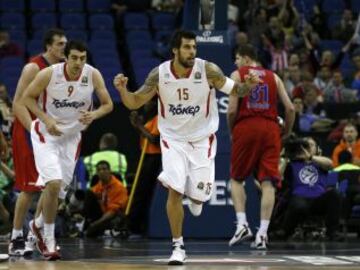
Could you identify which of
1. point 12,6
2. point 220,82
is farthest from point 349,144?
point 12,6

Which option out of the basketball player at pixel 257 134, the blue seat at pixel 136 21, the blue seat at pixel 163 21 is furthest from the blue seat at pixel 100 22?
the basketball player at pixel 257 134

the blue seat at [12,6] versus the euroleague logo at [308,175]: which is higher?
the blue seat at [12,6]

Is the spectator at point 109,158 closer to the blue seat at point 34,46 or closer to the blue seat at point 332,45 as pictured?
the blue seat at point 34,46

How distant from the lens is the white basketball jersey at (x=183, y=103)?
33.0ft

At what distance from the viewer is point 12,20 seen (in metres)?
20.8

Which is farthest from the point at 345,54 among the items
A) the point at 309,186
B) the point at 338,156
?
the point at 309,186

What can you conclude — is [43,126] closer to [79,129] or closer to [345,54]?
[79,129]

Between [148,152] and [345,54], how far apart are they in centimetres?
706

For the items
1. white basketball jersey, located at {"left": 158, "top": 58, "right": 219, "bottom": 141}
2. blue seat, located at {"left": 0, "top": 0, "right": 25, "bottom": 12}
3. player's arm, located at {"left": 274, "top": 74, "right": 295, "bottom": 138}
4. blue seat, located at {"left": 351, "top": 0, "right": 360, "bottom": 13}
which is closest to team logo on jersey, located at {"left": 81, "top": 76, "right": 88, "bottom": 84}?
white basketball jersey, located at {"left": 158, "top": 58, "right": 219, "bottom": 141}

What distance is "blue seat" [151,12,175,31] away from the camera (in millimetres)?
21219

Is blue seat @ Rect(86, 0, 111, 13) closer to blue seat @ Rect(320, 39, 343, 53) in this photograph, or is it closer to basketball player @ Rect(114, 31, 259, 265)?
blue seat @ Rect(320, 39, 343, 53)

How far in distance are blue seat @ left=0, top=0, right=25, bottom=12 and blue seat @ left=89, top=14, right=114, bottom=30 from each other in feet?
4.21

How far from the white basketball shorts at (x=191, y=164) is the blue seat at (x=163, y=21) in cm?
1122

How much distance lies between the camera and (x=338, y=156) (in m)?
14.9
